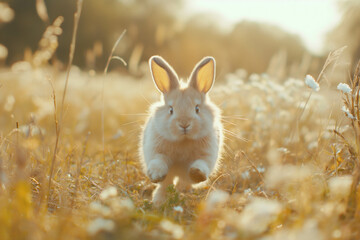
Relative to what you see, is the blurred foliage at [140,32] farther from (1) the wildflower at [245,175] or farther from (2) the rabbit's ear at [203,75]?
(1) the wildflower at [245,175]

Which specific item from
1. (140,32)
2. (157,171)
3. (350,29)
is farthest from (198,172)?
(140,32)

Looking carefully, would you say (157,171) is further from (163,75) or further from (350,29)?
(350,29)

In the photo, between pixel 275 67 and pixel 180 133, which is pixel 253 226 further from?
pixel 275 67

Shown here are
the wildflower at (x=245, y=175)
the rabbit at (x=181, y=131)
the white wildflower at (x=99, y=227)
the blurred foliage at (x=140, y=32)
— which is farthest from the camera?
the blurred foliage at (x=140, y=32)

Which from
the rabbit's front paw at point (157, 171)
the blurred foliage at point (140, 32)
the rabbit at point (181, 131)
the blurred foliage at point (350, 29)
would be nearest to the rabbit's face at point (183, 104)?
the rabbit at point (181, 131)

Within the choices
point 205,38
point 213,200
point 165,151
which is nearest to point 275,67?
point 165,151

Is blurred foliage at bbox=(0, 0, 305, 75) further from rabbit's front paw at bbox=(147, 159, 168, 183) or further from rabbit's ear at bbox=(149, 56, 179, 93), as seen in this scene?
rabbit's front paw at bbox=(147, 159, 168, 183)

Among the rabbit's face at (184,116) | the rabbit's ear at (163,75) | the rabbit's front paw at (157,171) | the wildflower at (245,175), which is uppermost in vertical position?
the rabbit's ear at (163,75)

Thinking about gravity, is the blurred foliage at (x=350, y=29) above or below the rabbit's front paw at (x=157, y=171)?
above
